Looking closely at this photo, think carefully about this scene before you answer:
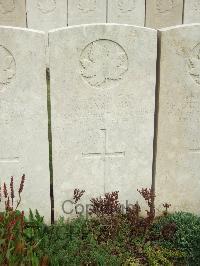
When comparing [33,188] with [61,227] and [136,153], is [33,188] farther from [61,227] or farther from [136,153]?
[136,153]

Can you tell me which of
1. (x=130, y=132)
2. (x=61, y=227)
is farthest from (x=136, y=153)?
(x=61, y=227)

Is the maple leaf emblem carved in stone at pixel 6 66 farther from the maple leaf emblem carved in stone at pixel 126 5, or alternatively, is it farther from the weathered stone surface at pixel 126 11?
the maple leaf emblem carved in stone at pixel 126 5

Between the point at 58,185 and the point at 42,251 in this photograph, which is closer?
the point at 42,251

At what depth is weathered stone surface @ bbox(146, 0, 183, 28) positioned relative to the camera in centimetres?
976

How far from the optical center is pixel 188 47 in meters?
3.67

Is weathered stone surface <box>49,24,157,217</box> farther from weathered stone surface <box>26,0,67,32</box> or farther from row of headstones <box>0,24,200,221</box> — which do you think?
weathered stone surface <box>26,0,67,32</box>

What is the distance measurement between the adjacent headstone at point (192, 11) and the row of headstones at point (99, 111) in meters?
6.80

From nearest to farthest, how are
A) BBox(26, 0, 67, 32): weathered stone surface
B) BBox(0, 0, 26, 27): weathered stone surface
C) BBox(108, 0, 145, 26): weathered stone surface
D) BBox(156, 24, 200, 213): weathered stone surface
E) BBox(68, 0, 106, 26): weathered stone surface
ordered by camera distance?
BBox(156, 24, 200, 213): weathered stone surface
BBox(0, 0, 26, 27): weathered stone surface
BBox(26, 0, 67, 32): weathered stone surface
BBox(68, 0, 106, 26): weathered stone surface
BBox(108, 0, 145, 26): weathered stone surface

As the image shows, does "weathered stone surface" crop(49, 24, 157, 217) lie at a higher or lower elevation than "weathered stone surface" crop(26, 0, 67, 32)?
lower

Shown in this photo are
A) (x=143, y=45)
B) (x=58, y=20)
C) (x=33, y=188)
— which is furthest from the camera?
(x=58, y=20)

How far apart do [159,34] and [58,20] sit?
20.4ft

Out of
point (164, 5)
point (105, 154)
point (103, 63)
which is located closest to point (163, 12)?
point (164, 5)

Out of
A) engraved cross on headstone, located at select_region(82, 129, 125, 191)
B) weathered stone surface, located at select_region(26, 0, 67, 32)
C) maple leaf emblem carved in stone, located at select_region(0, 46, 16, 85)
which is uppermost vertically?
weathered stone surface, located at select_region(26, 0, 67, 32)

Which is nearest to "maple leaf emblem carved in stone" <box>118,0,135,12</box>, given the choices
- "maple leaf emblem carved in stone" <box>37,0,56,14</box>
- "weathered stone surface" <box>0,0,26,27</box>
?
"maple leaf emblem carved in stone" <box>37,0,56,14</box>
